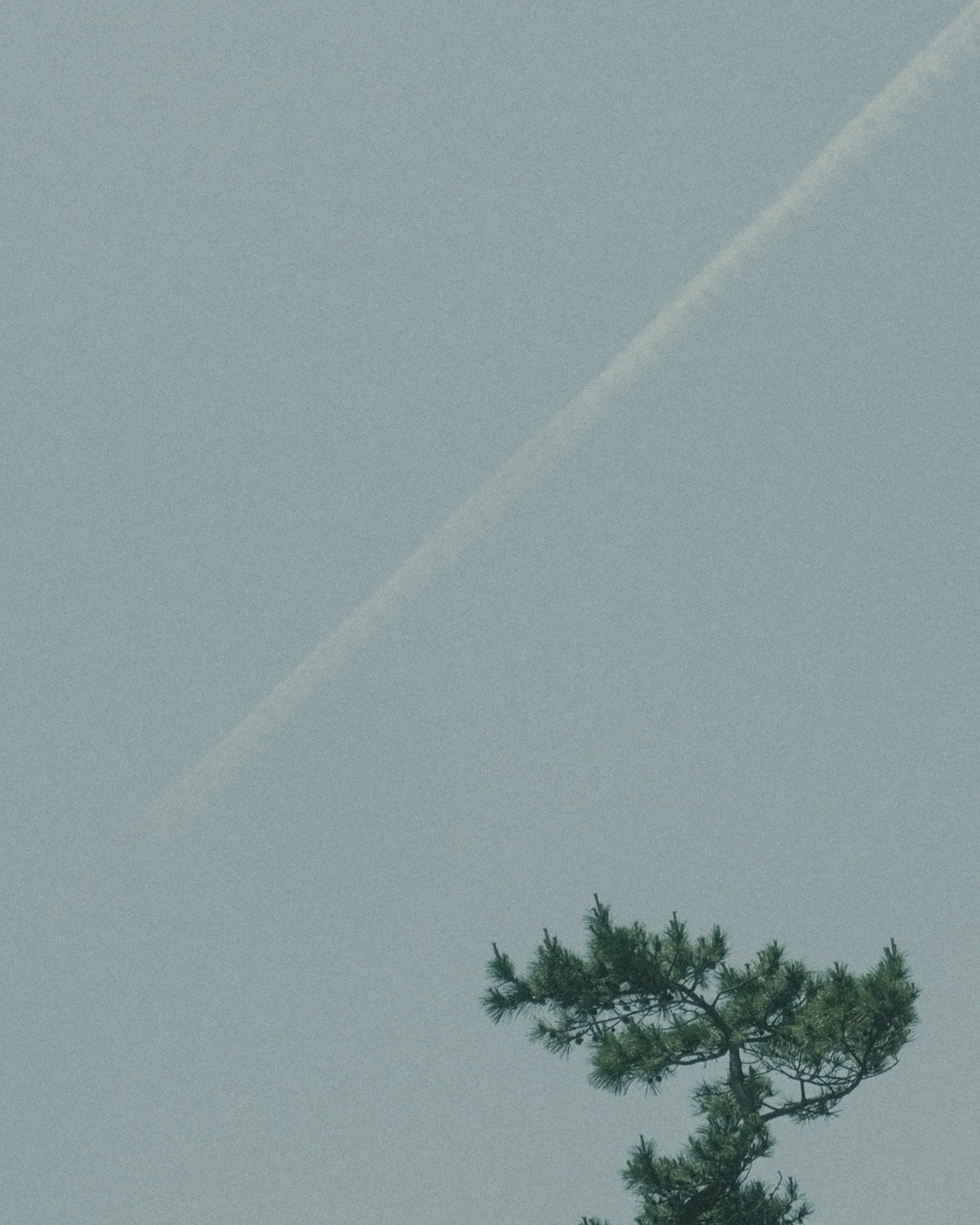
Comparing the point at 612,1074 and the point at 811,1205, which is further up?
the point at 612,1074

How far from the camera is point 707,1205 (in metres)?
13.4

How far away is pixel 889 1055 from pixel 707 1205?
252cm

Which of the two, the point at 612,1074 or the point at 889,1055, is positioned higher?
the point at 612,1074

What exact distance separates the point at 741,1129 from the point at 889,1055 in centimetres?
181

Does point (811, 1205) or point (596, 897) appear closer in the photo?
point (811, 1205)

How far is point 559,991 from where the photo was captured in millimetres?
15227

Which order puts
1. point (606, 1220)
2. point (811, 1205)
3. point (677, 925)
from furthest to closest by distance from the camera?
point (677, 925) → point (811, 1205) → point (606, 1220)

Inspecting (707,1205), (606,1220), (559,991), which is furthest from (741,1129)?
(559,991)

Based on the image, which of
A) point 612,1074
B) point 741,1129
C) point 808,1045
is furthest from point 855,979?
point 612,1074

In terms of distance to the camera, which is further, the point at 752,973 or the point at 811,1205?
the point at 752,973

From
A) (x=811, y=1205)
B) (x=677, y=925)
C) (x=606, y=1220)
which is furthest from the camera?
(x=677, y=925)

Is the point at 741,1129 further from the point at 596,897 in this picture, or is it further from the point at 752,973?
the point at 596,897

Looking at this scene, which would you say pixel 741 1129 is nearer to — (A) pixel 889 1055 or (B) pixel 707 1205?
(B) pixel 707 1205

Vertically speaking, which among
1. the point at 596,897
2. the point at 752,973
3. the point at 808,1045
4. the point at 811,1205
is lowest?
the point at 811,1205
